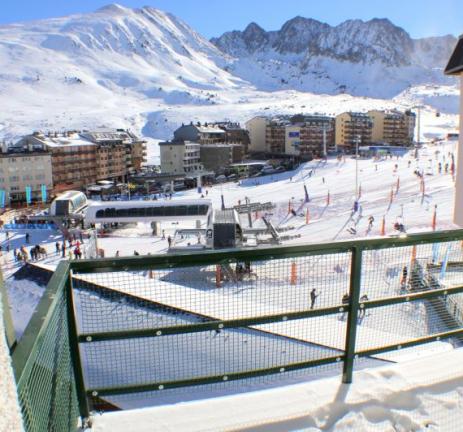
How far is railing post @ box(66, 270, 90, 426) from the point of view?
8.47ft

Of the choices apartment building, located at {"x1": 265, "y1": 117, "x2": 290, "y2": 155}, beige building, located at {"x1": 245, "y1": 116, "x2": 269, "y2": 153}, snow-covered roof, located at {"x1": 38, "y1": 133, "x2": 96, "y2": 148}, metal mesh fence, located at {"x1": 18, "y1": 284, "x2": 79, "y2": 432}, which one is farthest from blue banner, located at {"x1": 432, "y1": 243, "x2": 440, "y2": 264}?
beige building, located at {"x1": 245, "y1": 116, "x2": 269, "y2": 153}

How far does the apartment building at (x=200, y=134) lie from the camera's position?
75.7m

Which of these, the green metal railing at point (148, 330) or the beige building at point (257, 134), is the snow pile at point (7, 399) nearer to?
the green metal railing at point (148, 330)

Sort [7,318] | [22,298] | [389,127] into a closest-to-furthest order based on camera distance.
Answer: [7,318] → [22,298] → [389,127]

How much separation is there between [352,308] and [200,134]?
74.3 meters

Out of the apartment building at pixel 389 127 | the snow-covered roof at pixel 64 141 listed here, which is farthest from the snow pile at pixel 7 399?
the apartment building at pixel 389 127

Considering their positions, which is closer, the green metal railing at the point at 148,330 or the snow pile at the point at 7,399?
the snow pile at the point at 7,399

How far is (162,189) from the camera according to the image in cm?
5641

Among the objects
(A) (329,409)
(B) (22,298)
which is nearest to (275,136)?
(B) (22,298)

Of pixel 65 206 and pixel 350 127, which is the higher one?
pixel 350 127

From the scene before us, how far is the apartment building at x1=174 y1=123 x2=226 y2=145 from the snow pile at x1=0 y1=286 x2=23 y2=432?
74.8 metres

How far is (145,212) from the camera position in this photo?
30.0m

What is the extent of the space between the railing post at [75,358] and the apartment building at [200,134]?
73479 millimetres

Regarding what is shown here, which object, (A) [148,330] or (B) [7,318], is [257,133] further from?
(B) [7,318]
